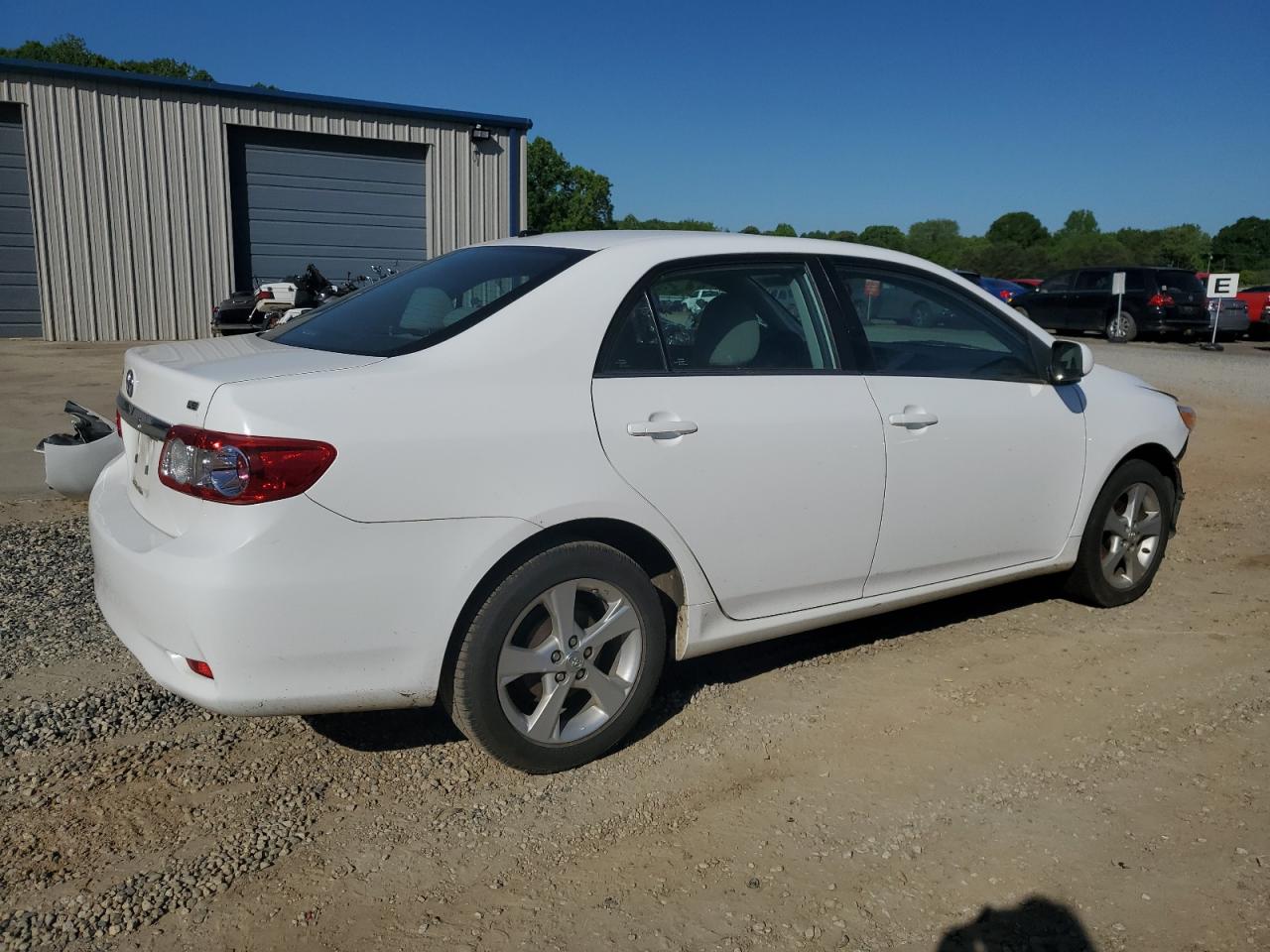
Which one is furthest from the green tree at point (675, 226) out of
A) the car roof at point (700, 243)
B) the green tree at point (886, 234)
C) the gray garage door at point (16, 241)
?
the green tree at point (886, 234)

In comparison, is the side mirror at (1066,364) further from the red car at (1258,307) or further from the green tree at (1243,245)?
the green tree at (1243,245)

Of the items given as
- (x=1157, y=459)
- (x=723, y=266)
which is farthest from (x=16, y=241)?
(x=1157, y=459)

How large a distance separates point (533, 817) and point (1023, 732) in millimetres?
1766

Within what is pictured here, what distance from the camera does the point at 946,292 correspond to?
4395 millimetres

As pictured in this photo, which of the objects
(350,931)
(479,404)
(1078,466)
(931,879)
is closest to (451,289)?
(479,404)

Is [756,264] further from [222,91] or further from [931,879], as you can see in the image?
[222,91]

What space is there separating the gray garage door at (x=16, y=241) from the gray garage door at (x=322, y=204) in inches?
116

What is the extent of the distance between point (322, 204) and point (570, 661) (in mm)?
16496

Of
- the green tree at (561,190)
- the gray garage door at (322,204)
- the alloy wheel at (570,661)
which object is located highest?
the green tree at (561,190)

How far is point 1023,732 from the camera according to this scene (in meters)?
3.79

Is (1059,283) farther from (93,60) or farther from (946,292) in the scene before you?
(93,60)

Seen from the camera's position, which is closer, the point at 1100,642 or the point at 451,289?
the point at 451,289

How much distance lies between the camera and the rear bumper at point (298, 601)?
2779 mm

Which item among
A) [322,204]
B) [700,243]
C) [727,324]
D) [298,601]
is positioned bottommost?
[298,601]
